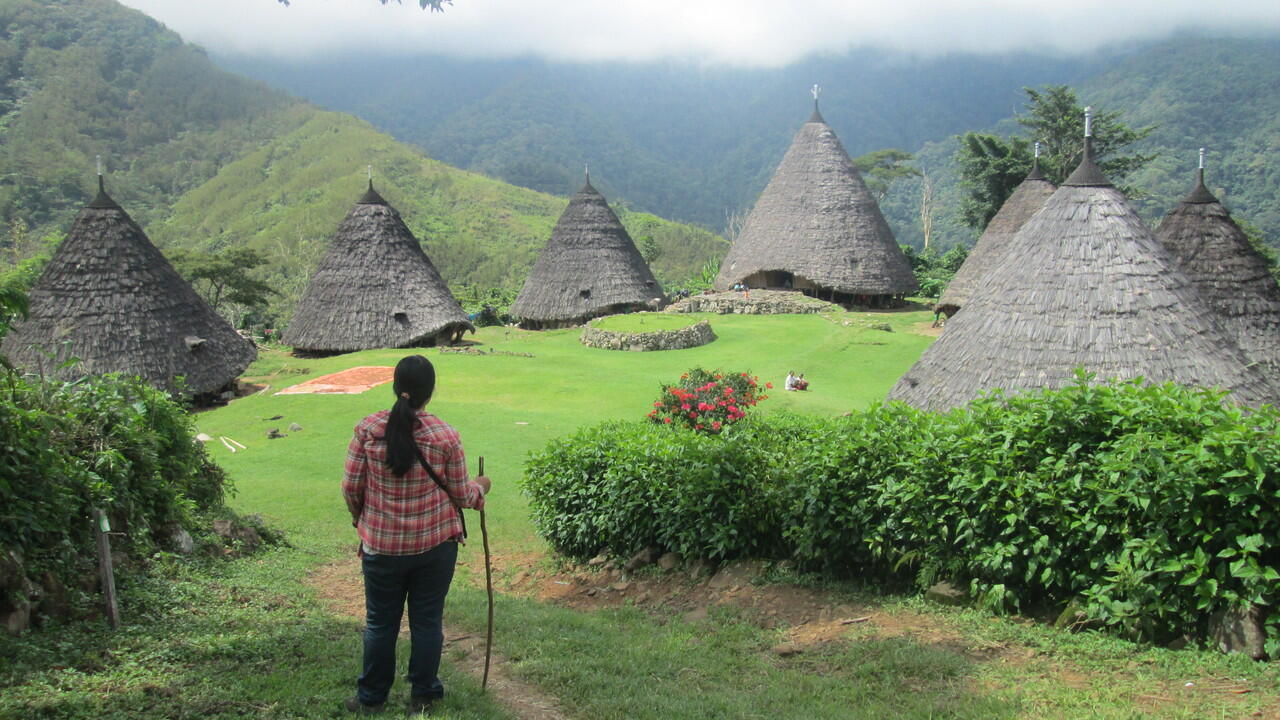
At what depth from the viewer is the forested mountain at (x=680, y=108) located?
87.1 meters

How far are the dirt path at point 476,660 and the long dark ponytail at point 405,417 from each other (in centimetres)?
128

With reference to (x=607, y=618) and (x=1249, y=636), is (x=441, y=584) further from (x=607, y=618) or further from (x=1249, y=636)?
(x=1249, y=636)

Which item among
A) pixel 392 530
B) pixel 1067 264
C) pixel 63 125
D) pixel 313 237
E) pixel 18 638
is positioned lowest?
pixel 18 638

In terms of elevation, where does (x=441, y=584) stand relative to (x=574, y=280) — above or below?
below

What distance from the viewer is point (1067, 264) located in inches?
369

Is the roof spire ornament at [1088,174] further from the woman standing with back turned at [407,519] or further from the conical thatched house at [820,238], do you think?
the conical thatched house at [820,238]

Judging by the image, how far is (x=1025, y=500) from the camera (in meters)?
4.83

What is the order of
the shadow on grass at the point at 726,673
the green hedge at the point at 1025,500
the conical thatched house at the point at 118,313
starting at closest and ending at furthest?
the shadow on grass at the point at 726,673, the green hedge at the point at 1025,500, the conical thatched house at the point at 118,313

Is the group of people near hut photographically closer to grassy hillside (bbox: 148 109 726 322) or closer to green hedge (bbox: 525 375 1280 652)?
green hedge (bbox: 525 375 1280 652)

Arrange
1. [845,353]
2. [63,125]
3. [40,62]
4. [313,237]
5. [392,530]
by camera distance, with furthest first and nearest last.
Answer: [40,62] → [63,125] → [313,237] → [845,353] → [392,530]

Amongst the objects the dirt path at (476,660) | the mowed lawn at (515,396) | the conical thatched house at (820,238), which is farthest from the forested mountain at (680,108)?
the dirt path at (476,660)

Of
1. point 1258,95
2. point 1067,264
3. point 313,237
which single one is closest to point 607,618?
point 1067,264

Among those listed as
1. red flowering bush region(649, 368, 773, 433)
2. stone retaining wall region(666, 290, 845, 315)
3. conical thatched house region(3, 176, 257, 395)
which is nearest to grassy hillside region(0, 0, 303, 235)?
conical thatched house region(3, 176, 257, 395)

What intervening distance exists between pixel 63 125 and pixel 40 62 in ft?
24.8
